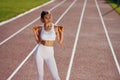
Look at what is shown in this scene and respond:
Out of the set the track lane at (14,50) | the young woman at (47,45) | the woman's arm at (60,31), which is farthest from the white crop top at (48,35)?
the track lane at (14,50)

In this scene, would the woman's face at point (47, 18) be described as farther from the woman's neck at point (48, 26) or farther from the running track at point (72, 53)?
the running track at point (72, 53)

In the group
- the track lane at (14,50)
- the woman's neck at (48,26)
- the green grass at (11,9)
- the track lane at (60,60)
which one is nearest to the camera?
the woman's neck at (48,26)

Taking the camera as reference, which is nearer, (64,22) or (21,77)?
(21,77)

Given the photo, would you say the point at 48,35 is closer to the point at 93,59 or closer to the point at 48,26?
the point at 48,26

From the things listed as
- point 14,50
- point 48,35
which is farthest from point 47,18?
point 14,50

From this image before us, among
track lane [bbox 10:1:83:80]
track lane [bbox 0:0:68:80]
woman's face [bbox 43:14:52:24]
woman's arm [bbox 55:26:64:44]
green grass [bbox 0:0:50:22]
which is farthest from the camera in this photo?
green grass [bbox 0:0:50:22]

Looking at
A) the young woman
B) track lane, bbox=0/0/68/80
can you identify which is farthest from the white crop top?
track lane, bbox=0/0/68/80

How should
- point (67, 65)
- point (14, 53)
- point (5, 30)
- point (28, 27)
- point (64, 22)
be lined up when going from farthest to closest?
1. point (64, 22)
2. point (28, 27)
3. point (5, 30)
4. point (14, 53)
5. point (67, 65)

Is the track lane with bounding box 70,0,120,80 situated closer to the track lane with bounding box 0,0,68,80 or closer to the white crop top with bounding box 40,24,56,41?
the track lane with bounding box 0,0,68,80

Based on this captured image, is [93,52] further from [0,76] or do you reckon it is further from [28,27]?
[28,27]

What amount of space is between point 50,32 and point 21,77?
3037mm

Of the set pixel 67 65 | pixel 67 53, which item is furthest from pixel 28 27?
pixel 67 65

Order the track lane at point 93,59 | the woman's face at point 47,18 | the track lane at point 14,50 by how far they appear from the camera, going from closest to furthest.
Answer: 1. the woman's face at point 47,18
2. the track lane at point 93,59
3. the track lane at point 14,50

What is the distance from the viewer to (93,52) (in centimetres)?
1212
